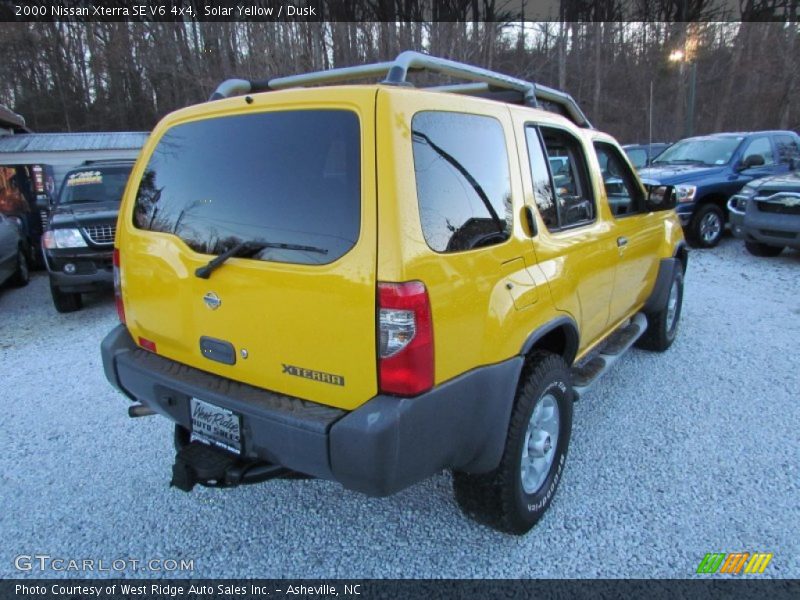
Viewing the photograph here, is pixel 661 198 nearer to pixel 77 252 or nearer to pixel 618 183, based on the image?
pixel 618 183

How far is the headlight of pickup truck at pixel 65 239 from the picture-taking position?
6.09m

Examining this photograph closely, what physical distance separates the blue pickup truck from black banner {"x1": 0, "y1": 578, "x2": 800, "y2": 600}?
723 cm

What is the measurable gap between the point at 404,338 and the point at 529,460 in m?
1.13

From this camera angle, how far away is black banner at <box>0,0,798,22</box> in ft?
56.7

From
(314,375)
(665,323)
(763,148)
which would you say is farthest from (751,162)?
(314,375)

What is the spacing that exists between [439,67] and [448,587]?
7.18ft

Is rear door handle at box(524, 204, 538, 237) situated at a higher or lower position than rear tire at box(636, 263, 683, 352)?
higher

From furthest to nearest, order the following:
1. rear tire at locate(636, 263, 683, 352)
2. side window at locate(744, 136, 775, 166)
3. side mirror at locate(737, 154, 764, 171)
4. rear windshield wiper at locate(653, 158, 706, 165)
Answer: rear windshield wiper at locate(653, 158, 706, 165)
side window at locate(744, 136, 775, 166)
side mirror at locate(737, 154, 764, 171)
rear tire at locate(636, 263, 683, 352)

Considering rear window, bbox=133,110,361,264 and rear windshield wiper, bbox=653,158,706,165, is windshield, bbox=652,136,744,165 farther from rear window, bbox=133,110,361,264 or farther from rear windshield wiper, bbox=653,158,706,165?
rear window, bbox=133,110,361,264

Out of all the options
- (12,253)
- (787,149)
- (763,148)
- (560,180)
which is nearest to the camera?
(560,180)

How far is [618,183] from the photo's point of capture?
3605 mm


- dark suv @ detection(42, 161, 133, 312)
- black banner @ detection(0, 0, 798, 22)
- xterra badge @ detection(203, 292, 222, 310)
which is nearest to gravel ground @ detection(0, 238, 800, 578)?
xterra badge @ detection(203, 292, 222, 310)

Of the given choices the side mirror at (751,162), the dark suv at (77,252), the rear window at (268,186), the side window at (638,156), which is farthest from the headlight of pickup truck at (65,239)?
the side window at (638,156)

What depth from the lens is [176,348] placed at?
2.36m
